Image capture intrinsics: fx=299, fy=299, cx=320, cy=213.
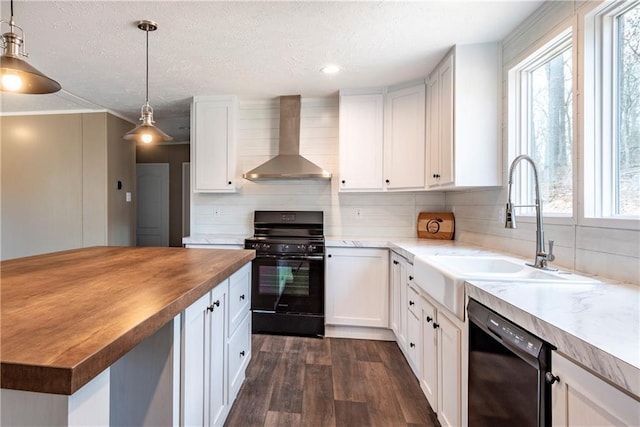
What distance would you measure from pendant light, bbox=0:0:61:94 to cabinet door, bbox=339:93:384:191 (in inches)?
89.9

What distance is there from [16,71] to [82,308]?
3.34 feet

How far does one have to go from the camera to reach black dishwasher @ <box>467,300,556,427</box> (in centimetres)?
85

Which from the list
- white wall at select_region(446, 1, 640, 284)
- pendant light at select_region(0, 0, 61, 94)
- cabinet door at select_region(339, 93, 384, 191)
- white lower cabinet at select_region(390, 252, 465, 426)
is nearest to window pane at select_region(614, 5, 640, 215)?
white wall at select_region(446, 1, 640, 284)

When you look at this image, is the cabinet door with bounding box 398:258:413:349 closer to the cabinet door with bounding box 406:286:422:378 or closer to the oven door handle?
the cabinet door with bounding box 406:286:422:378

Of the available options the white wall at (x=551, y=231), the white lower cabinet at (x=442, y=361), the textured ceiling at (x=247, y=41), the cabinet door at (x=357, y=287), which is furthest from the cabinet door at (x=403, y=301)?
the textured ceiling at (x=247, y=41)

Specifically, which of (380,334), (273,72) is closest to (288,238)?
(380,334)

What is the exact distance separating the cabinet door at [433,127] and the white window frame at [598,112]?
111cm

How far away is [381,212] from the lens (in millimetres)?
3307

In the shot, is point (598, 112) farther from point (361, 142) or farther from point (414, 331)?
point (361, 142)

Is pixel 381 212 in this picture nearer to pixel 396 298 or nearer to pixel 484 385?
pixel 396 298

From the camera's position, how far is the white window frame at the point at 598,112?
1385 millimetres

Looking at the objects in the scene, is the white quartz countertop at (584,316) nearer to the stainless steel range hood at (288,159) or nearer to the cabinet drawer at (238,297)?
the cabinet drawer at (238,297)

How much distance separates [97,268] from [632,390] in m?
1.79

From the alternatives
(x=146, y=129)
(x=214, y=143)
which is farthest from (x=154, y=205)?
(x=146, y=129)
